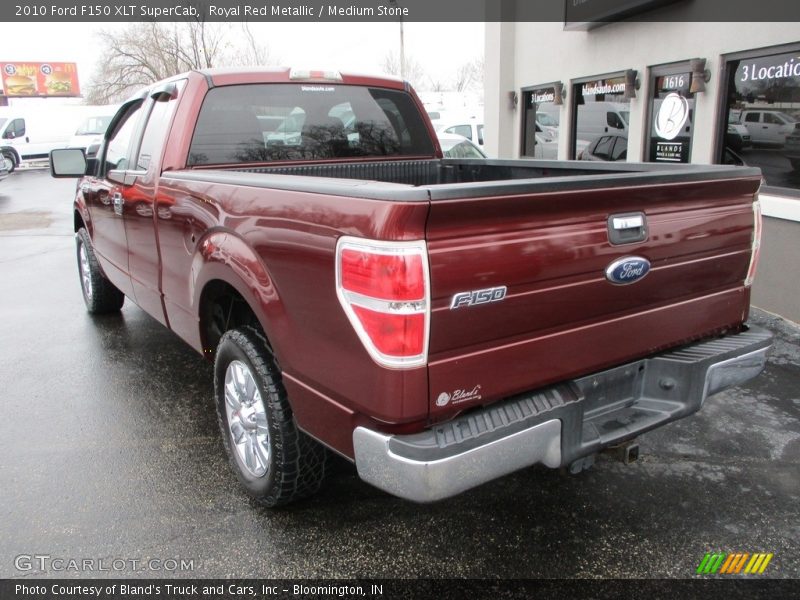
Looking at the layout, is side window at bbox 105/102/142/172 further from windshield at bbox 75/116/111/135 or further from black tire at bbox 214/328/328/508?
windshield at bbox 75/116/111/135

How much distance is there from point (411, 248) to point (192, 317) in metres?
1.85

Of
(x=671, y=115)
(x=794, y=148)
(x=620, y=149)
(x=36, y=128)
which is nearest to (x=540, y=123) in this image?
(x=620, y=149)

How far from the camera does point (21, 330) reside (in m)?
5.84

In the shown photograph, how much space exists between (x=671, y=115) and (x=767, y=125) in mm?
1407

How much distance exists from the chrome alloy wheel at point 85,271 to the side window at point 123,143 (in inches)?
52.5

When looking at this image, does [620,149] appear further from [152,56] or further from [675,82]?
[152,56]

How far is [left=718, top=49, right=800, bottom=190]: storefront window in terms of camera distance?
227 inches

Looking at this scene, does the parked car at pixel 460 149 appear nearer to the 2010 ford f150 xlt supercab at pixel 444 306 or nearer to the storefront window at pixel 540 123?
the storefront window at pixel 540 123

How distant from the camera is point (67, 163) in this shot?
5301 mm

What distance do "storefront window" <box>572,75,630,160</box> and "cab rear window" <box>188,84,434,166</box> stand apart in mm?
4679

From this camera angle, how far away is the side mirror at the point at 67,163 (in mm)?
5305

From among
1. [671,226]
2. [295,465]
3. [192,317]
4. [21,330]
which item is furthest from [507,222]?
[21,330]

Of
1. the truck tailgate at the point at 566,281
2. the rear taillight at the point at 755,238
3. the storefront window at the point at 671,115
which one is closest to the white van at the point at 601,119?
the storefront window at the point at 671,115

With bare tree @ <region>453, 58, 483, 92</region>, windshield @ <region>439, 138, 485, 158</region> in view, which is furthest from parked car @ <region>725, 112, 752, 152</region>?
bare tree @ <region>453, 58, 483, 92</region>
